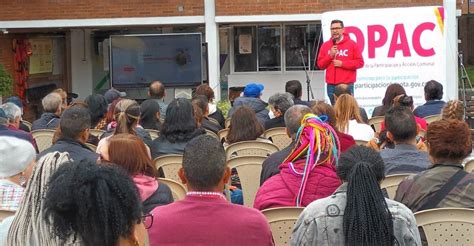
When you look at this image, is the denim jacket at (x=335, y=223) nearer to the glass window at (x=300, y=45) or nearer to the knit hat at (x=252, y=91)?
the knit hat at (x=252, y=91)

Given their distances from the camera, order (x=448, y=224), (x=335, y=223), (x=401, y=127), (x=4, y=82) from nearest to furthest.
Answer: (x=335, y=223) < (x=448, y=224) < (x=401, y=127) < (x=4, y=82)

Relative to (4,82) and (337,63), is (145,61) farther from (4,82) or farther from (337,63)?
(337,63)

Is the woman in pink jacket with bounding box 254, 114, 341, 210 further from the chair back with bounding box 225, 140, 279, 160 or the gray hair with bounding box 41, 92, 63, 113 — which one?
the gray hair with bounding box 41, 92, 63, 113

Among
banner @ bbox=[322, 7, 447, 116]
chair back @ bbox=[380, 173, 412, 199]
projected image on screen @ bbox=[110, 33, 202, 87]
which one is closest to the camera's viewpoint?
chair back @ bbox=[380, 173, 412, 199]

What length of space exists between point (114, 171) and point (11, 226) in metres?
0.68

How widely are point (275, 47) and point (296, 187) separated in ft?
49.7

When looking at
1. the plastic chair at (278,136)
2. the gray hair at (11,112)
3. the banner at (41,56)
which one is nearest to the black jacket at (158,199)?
the plastic chair at (278,136)

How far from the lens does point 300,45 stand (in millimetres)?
19766

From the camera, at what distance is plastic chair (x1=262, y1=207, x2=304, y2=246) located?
4.50m

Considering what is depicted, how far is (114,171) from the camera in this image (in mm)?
2562

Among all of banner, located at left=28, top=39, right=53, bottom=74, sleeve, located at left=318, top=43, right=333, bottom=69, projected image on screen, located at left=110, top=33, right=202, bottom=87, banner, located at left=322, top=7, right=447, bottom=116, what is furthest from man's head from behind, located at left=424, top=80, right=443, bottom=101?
banner, located at left=28, top=39, right=53, bottom=74

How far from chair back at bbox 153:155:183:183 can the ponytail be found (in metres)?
3.50

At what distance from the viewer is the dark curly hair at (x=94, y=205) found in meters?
2.45

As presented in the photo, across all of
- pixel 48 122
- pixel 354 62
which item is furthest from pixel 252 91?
pixel 48 122
